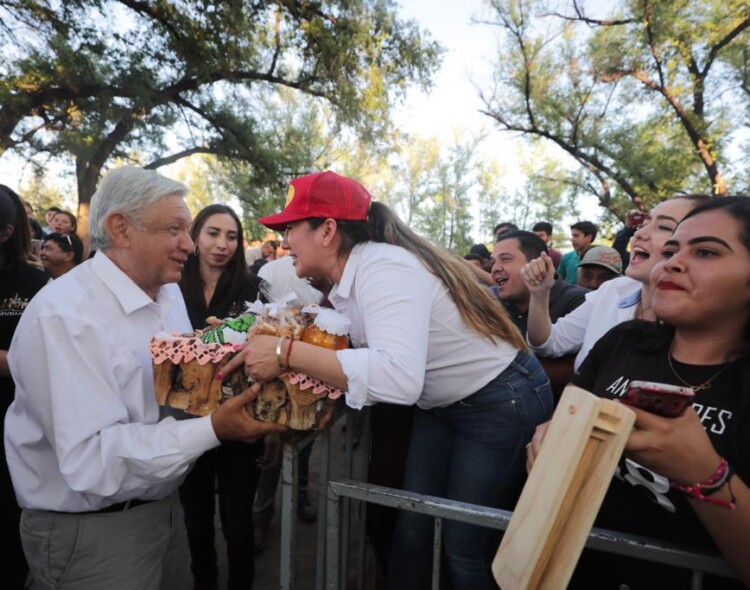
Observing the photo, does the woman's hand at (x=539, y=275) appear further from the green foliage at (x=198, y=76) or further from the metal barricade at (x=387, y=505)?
the green foliage at (x=198, y=76)

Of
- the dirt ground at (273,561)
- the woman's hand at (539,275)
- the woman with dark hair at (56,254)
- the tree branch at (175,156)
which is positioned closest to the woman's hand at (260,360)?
the dirt ground at (273,561)

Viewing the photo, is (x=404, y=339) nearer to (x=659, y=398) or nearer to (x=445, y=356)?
(x=445, y=356)

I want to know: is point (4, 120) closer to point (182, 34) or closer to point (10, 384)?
point (182, 34)

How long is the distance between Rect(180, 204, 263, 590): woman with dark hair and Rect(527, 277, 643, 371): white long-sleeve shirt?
1.75m

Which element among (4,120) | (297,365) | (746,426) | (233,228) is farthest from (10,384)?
(4,120)

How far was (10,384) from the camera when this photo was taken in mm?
2154

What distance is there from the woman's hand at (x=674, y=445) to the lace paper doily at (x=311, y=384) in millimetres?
833

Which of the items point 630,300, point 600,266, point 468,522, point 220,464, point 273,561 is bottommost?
point 273,561

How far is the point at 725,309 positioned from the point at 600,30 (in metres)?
16.4

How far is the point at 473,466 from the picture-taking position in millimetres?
1869

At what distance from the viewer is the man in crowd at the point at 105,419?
4.38 feet

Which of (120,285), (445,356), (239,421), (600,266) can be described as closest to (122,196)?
(120,285)

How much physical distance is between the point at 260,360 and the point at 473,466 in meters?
1.05

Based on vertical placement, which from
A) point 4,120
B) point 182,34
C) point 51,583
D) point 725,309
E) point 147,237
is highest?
point 182,34
